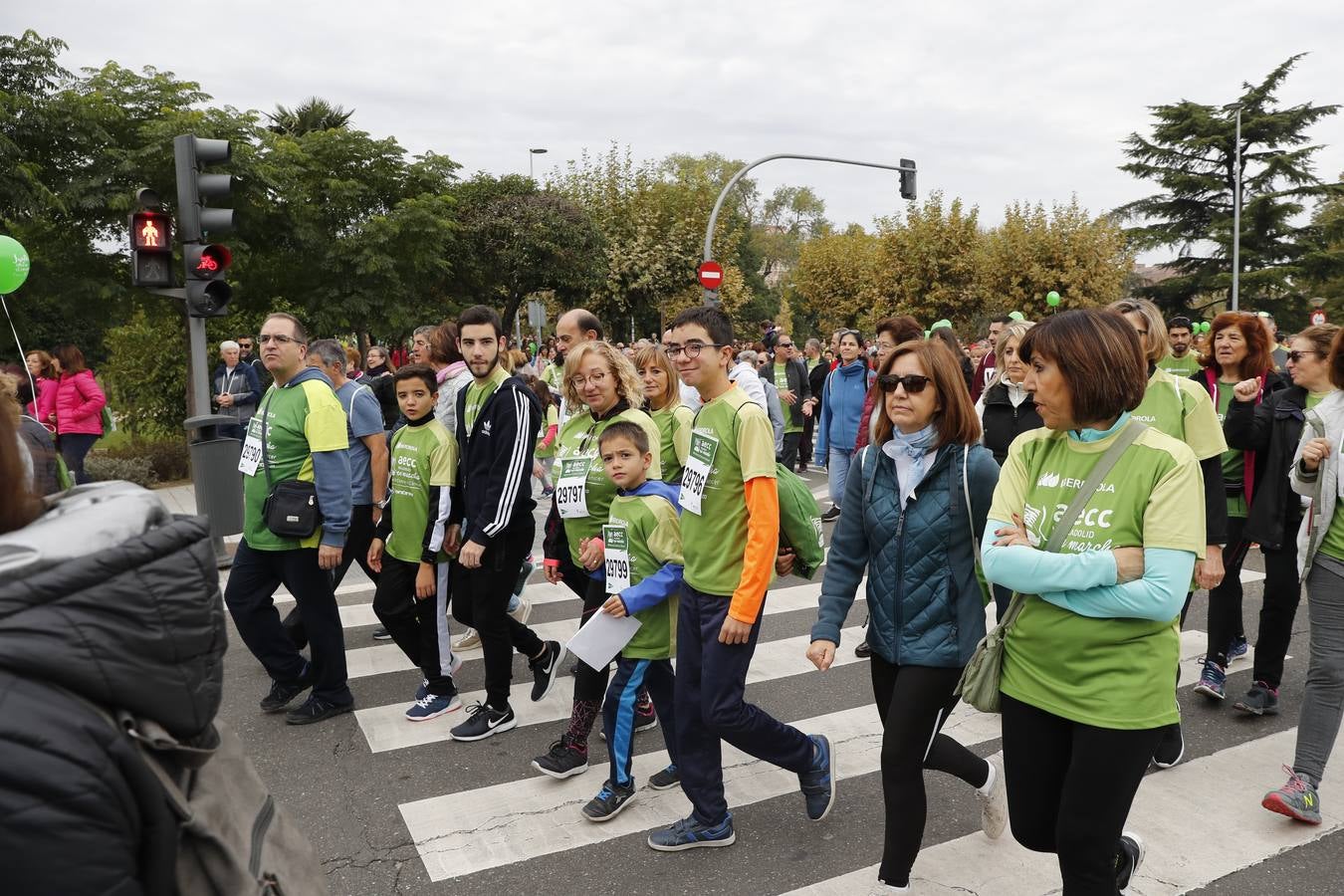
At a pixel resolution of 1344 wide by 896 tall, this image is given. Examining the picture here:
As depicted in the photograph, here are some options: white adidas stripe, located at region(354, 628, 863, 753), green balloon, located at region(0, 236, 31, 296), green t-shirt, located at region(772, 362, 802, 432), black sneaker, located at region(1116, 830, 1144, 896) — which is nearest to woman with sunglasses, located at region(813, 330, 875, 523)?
green t-shirt, located at region(772, 362, 802, 432)

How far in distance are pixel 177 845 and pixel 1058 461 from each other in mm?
2299

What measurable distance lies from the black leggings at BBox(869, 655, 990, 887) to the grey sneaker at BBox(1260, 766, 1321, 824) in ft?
5.52

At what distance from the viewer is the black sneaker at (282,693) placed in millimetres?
5215

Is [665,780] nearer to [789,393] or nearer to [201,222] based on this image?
[201,222]

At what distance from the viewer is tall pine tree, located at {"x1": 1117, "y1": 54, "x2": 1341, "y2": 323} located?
39406 millimetres

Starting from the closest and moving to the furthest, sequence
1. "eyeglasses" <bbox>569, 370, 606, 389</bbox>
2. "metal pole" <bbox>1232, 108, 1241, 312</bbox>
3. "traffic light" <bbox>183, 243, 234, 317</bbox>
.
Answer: "eyeglasses" <bbox>569, 370, 606, 389</bbox> < "traffic light" <bbox>183, 243, 234, 317</bbox> < "metal pole" <bbox>1232, 108, 1241, 312</bbox>

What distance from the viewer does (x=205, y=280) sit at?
836 centimetres

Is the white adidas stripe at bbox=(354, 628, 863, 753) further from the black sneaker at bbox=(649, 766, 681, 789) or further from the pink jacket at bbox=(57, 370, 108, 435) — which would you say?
the pink jacket at bbox=(57, 370, 108, 435)

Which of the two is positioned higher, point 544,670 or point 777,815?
point 544,670

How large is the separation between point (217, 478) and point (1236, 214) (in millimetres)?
38257

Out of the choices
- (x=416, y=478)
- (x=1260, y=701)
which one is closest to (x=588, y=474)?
(x=416, y=478)

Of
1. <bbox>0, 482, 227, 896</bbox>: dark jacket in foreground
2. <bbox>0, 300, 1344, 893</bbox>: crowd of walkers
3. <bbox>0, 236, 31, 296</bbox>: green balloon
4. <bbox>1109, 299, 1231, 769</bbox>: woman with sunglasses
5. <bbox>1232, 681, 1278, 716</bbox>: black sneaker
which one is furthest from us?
<bbox>0, 236, 31, 296</bbox>: green balloon

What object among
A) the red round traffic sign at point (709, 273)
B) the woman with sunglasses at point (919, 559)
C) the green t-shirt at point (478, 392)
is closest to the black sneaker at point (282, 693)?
the green t-shirt at point (478, 392)

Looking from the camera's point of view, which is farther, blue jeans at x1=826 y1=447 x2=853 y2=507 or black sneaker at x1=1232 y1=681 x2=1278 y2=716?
blue jeans at x1=826 y1=447 x2=853 y2=507
